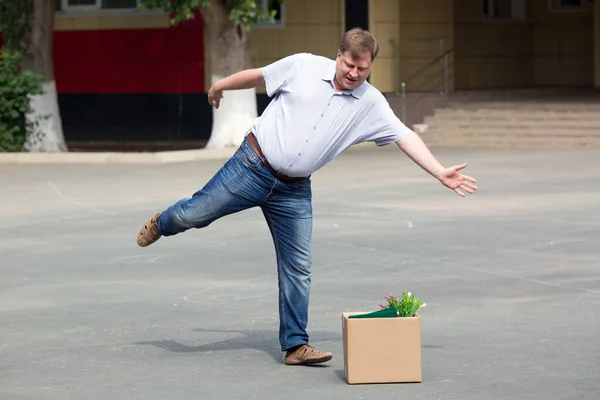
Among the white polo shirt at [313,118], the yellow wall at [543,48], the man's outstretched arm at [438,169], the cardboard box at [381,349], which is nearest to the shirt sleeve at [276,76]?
the white polo shirt at [313,118]

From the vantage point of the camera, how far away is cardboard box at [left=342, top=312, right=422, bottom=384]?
7410 mm

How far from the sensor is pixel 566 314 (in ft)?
31.1

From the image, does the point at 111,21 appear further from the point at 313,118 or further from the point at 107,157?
the point at 313,118

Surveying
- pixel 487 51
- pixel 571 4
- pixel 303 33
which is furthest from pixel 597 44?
pixel 303 33

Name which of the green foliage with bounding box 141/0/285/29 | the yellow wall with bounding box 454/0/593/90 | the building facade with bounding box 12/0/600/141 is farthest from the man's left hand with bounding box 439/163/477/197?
the yellow wall with bounding box 454/0/593/90

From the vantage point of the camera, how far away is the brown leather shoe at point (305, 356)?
7.90m

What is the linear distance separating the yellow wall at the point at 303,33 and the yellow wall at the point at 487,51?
3.73 meters

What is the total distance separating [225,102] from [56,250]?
13.7 m

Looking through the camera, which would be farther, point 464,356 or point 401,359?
point 464,356

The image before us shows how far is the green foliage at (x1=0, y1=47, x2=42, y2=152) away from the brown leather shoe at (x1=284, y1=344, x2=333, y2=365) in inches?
734

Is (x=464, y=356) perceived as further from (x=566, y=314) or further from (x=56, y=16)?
(x=56, y=16)

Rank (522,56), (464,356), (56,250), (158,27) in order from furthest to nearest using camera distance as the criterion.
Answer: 1. (522,56)
2. (158,27)
3. (56,250)
4. (464,356)

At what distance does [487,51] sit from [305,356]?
2707 cm

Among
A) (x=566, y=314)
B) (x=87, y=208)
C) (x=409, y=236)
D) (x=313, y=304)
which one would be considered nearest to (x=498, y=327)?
(x=566, y=314)
